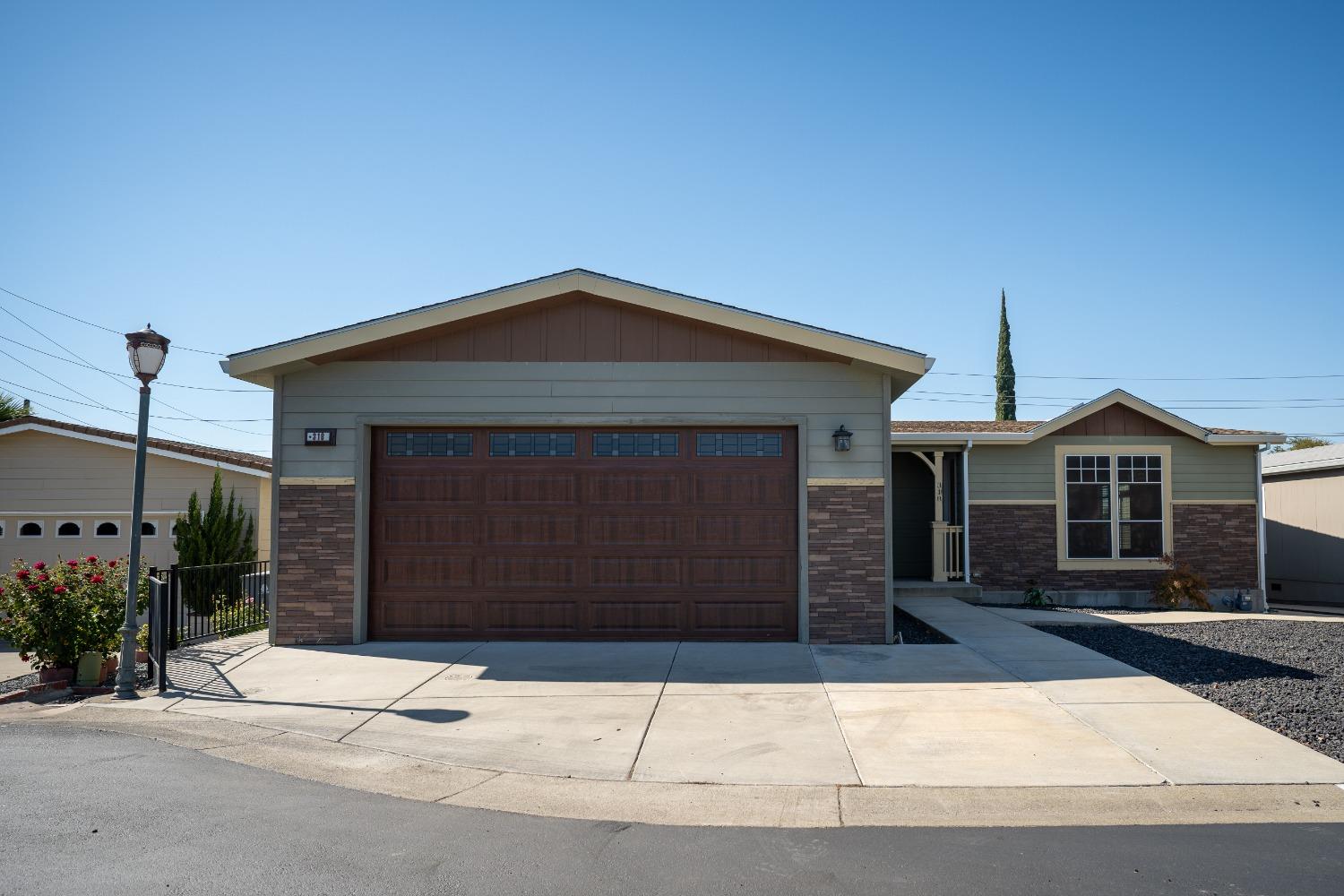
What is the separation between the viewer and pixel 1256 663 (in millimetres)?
9602

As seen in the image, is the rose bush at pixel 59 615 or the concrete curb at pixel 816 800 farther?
the rose bush at pixel 59 615

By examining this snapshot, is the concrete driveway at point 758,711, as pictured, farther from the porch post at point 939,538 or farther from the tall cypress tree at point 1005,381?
the tall cypress tree at point 1005,381

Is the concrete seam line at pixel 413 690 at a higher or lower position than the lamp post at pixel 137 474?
lower

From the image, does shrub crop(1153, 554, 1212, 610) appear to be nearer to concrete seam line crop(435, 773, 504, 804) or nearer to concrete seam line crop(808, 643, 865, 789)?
concrete seam line crop(808, 643, 865, 789)

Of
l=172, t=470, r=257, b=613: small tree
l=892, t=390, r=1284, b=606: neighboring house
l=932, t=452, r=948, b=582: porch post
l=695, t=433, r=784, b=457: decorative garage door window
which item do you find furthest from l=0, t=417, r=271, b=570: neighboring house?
l=892, t=390, r=1284, b=606: neighboring house

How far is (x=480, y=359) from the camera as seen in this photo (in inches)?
439

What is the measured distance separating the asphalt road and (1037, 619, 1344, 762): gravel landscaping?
2.60 metres

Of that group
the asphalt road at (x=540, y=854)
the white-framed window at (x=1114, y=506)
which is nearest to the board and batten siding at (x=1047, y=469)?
the white-framed window at (x=1114, y=506)

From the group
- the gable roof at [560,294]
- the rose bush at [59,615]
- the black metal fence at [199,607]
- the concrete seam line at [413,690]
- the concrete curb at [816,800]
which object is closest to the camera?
the concrete curb at [816,800]

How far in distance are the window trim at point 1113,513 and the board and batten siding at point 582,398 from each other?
24.8ft

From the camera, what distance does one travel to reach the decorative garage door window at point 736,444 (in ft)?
36.6

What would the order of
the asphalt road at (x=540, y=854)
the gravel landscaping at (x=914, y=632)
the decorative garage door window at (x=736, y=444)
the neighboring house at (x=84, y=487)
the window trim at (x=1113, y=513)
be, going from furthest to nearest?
the neighboring house at (x=84, y=487) < the window trim at (x=1113, y=513) < the gravel landscaping at (x=914, y=632) < the decorative garage door window at (x=736, y=444) < the asphalt road at (x=540, y=854)

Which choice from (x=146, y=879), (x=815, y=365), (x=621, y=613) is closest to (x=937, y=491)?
(x=815, y=365)

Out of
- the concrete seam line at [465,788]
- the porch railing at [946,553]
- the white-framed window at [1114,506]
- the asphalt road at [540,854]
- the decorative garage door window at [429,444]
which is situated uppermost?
the decorative garage door window at [429,444]
